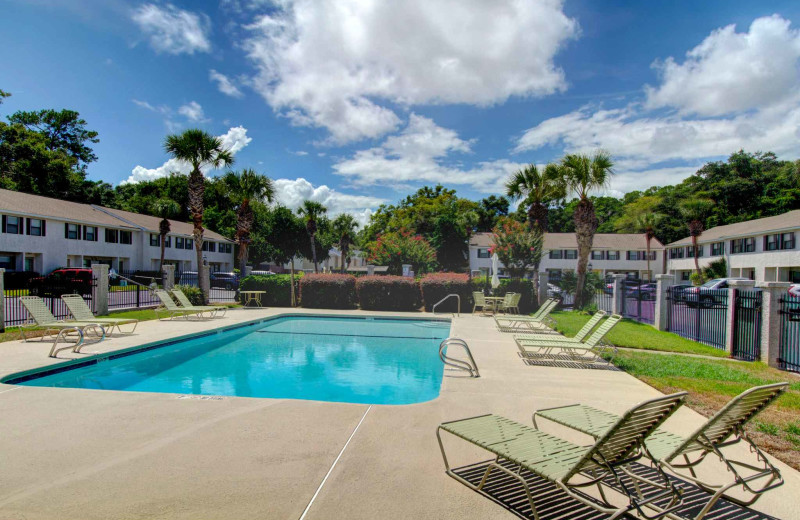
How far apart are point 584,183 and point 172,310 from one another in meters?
17.9

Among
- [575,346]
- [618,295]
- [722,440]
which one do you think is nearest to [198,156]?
[575,346]

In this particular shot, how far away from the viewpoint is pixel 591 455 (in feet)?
9.08

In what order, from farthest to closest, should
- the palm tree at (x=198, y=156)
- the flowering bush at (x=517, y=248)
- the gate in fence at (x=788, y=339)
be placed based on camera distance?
the flowering bush at (x=517, y=248)
the palm tree at (x=198, y=156)
the gate in fence at (x=788, y=339)

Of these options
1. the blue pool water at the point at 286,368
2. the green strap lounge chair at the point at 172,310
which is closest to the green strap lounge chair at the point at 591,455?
the blue pool water at the point at 286,368

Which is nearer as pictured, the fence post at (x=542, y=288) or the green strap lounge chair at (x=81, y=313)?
the green strap lounge chair at (x=81, y=313)

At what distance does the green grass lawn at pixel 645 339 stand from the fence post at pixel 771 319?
1199 mm

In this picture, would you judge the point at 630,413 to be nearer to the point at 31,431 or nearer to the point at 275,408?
the point at 275,408

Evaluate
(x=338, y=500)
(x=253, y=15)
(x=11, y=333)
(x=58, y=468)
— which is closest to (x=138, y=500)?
(x=58, y=468)

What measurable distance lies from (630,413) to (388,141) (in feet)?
106

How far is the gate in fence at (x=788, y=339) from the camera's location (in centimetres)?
862

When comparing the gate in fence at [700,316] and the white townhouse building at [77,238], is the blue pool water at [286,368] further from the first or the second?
the white townhouse building at [77,238]

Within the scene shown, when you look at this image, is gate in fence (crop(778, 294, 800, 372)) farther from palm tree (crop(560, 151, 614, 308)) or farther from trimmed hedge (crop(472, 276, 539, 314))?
trimmed hedge (crop(472, 276, 539, 314))

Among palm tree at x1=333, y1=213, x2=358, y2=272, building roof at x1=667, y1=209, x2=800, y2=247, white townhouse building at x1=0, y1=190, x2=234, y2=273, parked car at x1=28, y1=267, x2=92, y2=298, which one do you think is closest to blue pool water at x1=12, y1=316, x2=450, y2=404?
parked car at x1=28, y1=267, x2=92, y2=298

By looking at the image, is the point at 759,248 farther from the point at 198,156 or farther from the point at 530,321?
the point at 198,156
